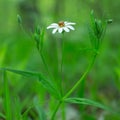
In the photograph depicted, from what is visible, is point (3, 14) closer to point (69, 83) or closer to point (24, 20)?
point (24, 20)

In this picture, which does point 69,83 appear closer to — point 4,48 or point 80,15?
point 4,48

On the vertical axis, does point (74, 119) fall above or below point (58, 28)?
below

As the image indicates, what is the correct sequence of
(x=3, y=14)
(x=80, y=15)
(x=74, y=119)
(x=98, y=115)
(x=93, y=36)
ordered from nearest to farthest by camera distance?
(x=93, y=36) < (x=74, y=119) < (x=98, y=115) < (x=80, y=15) < (x=3, y=14)

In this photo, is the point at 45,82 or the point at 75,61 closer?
the point at 45,82

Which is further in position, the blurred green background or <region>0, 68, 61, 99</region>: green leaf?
the blurred green background

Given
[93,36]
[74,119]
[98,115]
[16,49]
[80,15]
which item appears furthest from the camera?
[80,15]

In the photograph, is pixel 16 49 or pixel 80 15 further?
pixel 80 15

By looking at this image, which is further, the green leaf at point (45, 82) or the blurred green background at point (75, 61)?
the blurred green background at point (75, 61)

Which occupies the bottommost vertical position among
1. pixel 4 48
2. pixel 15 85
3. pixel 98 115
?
pixel 98 115

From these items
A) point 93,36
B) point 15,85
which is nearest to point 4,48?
point 15,85

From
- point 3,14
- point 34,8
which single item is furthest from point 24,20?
point 3,14
